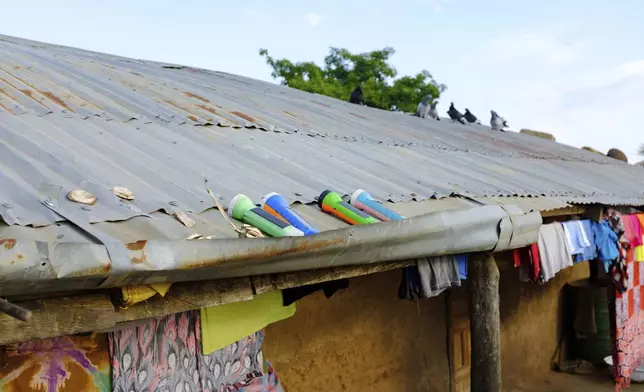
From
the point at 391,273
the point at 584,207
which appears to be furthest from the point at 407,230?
the point at 584,207

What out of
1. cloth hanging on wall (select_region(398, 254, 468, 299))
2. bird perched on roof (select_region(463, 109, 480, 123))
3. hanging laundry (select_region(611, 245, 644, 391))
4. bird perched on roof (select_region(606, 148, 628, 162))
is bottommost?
hanging laundry (select_region(611, 245, 644, 391))

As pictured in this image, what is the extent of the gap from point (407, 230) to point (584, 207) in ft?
11.8

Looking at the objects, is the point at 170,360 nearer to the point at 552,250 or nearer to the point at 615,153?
the point at 552,250

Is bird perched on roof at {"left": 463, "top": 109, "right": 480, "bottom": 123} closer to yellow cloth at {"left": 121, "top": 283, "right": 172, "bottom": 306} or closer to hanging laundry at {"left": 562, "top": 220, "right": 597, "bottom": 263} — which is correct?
hanging laundry at {"left": 562, "top": 220, "right": 597, "bottom": 263}

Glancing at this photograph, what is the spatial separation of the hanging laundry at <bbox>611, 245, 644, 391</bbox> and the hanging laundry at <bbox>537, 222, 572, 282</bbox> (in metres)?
2.08

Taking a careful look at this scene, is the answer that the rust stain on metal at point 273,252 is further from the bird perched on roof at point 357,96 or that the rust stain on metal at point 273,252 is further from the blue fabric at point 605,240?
the bird perched on roof at point 357,96

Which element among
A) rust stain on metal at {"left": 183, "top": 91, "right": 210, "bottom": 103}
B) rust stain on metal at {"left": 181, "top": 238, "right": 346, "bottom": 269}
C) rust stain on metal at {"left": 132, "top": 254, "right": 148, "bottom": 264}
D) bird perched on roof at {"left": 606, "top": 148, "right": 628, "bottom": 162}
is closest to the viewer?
rust stain on metal at {"left": 132, "top": 254, "right": 148, "bottom": 264}

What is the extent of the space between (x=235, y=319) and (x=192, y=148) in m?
1.13

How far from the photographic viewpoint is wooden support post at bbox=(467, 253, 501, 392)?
4418 millimetres

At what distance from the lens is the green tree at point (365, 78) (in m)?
20.9

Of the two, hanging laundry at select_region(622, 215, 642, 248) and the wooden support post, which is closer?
the wooden support post

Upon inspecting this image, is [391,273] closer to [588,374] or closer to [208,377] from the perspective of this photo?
[208,377]

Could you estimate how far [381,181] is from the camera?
4.01 metres

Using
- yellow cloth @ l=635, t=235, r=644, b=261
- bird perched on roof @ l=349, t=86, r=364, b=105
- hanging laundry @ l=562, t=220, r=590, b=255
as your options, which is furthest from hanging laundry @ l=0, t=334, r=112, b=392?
bird perched on roof @ l=349, t=86, r=364, b=105
